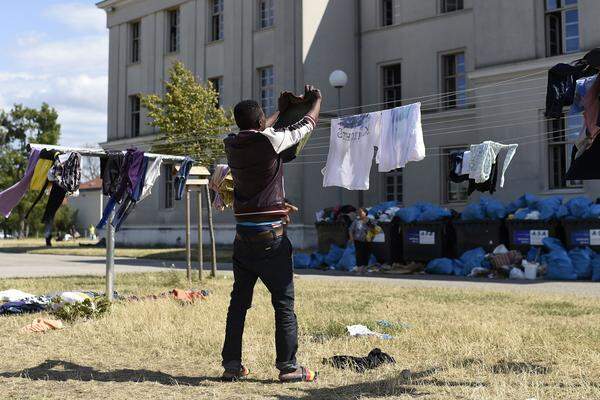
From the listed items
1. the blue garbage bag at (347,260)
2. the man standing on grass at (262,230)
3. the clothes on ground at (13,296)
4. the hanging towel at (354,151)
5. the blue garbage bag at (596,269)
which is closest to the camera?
the man standing on grass at (262,230)

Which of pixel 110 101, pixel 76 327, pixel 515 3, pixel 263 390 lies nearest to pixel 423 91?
pixel 515 3

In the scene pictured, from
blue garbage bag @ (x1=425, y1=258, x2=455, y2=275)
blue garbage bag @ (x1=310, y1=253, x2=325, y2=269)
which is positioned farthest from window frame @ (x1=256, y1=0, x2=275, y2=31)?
blue garbage bag @ (x1=425, y1=258, x2=455, y2=275)

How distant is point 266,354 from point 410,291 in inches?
248

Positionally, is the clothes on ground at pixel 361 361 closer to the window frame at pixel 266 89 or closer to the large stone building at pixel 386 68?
the large stone building at pixel 386 68

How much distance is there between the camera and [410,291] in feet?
40.1

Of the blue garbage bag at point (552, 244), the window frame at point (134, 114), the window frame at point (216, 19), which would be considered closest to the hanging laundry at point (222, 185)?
the blue garbage bag at point (552, 244)

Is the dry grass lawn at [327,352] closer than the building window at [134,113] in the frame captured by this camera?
Yes

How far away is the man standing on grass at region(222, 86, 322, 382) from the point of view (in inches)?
209

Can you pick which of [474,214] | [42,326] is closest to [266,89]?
[474,214]

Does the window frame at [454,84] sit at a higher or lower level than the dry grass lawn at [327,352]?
higher

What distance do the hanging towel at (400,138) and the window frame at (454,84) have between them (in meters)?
13.9

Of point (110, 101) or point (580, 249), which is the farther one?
point (110, 101)

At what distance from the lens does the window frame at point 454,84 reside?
84.4ft

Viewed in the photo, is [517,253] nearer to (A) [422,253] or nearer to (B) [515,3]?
(A) [422,253]
